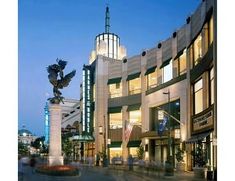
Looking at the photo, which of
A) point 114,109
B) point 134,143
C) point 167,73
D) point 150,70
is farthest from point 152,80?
point 134,143

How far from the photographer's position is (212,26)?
10.8 m

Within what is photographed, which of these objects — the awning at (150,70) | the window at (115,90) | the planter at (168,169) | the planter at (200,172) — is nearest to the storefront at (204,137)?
the planter at (200,172)

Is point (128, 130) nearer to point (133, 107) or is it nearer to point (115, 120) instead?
point (115, 120)

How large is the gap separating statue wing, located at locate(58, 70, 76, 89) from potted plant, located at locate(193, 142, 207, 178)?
3.24 metres

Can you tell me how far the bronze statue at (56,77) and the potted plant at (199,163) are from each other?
3276 millimetres

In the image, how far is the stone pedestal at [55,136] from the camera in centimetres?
1122

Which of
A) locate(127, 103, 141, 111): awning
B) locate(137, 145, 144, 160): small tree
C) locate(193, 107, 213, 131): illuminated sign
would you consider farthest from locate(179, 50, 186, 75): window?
locate(137, 145, 144, 160): small tree

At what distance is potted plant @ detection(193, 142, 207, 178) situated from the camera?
1062 cm

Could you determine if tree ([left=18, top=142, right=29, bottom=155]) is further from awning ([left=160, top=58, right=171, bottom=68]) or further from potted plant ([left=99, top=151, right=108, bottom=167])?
awning ([left=160, top=58, right=171, bottom=68])

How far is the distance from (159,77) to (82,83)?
5.69 feet
